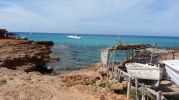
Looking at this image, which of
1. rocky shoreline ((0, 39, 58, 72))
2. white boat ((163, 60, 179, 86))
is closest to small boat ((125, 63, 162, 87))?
white boat ((163, 60, 179, 86))

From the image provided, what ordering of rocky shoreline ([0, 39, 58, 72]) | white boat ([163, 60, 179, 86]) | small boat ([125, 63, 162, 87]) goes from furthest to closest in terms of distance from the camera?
1. rocky shoreline ([0, 39, 58, 72])
2. small boat ([125, 63, 162, 87])
3. white boat ([163, 60, 179, 86])

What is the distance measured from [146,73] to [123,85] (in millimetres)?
1894

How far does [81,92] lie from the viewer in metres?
19.1

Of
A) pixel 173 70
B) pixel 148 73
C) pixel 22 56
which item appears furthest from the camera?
pixel 22 56

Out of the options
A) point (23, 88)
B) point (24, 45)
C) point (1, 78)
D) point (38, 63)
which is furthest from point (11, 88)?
point (24, 45)

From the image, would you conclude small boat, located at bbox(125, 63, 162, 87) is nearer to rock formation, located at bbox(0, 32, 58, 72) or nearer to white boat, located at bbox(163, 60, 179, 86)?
white boat, located at bbox(163, 60, 179, 86)

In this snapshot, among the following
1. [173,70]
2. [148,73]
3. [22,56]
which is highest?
[173,70]

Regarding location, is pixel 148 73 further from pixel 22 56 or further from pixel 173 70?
pixel 22 56

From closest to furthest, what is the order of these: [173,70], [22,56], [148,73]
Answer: [173,70]
[148,73]
[22,56]

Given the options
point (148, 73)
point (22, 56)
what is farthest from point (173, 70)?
point (22, 56)

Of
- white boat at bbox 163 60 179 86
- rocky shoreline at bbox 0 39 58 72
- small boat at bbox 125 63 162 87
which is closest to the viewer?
white boat at bbox 163 60 179 86

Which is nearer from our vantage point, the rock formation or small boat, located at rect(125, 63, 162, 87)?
small boat, located at rect(125, 63, 162, 87)

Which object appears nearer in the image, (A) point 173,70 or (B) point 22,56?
(A) point 173,70

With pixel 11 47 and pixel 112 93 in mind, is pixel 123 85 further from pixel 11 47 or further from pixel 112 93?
pixel 11 47
